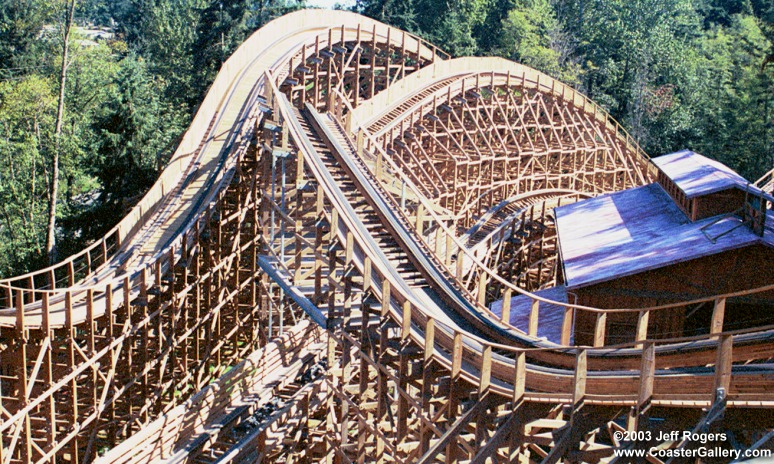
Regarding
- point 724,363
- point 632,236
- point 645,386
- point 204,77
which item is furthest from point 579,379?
point 204,77

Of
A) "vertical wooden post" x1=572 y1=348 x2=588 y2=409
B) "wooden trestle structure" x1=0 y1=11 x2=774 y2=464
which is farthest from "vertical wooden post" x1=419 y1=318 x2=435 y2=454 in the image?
"vertical wooden post" x1=572 y1=348 x2=588 y2=409

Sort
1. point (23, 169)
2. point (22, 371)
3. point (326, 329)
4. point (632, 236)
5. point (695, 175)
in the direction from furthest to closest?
point (23, 169), point (695, 175), point (632, 236), point (326, 329), point (22, 371)

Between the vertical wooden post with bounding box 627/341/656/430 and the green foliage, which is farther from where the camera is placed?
the green foliage

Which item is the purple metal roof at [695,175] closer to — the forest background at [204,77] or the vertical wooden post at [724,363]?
the vertical wooden post at [724,363]

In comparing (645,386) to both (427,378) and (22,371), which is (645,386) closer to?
(427,378)

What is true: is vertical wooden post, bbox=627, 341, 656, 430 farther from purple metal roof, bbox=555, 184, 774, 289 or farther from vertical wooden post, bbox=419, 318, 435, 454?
purple metal roof, bbox=555, 184, 774, 289

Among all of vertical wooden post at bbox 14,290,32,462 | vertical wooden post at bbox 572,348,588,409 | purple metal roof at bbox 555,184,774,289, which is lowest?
vertical wooden post at bbox 14,290,32,462
